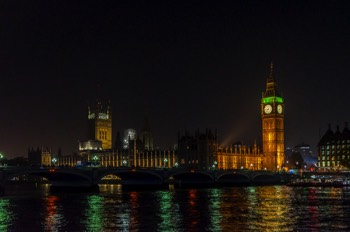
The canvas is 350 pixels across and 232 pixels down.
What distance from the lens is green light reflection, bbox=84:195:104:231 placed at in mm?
55997

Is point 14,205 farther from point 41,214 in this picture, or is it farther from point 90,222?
point 90,222

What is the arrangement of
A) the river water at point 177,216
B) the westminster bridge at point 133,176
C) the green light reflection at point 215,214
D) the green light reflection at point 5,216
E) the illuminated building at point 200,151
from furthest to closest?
the illuminated building at point 200,151 < the westminster bridge at point 133,176 < the green light reflection at point 5,216 < the river water at point 177,216 < the green light reflection at point 215,214

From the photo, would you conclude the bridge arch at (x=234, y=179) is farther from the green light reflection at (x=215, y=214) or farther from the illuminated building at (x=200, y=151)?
the green light reflection at (x=215, y=214)

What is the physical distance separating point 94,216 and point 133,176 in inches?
3102

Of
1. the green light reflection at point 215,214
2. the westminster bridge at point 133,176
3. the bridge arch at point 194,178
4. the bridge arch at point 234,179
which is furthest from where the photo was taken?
the bridge arch at point 234,179

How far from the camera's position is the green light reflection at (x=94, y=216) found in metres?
56.0

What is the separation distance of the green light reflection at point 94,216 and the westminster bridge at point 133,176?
93.7ft

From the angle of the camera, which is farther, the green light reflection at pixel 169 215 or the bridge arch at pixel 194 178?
the bridge arch at pixel 194 178

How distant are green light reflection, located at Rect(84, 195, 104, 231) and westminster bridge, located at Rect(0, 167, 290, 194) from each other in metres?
28.6

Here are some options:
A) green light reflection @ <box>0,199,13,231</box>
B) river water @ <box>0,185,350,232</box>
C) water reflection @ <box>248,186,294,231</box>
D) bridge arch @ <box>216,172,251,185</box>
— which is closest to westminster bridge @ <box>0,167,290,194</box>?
bridge arch @ <box>216,172,251,185</box>

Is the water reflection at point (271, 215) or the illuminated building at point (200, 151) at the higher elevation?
the illuminated building at point (200, 151)

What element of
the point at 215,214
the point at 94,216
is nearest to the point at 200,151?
the point at 215,214

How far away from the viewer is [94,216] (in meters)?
65.4

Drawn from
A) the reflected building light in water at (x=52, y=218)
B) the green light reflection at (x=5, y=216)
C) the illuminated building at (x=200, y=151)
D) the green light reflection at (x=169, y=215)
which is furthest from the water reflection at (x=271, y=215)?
the illuminated building at (x=200, y=151)
